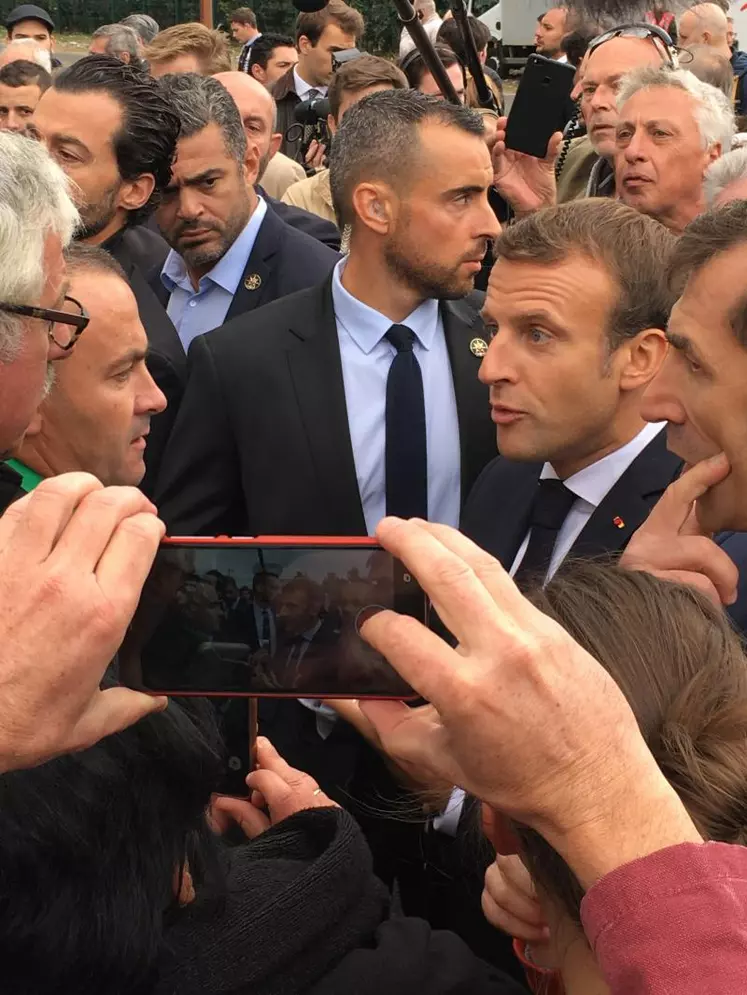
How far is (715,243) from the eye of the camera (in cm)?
207

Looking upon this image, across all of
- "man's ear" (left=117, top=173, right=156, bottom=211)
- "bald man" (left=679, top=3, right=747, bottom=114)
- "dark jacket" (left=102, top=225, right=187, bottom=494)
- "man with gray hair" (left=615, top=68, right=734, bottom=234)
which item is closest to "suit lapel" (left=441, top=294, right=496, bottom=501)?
"dark jacket" (left=102, top=225, right=187, bottom=494)

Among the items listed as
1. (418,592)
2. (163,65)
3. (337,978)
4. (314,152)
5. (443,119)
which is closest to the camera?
(418,592)

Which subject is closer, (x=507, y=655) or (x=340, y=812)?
(x=507, y=655)

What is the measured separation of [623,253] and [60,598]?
1943 mm

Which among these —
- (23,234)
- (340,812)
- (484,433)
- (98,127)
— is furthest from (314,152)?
(340,812)

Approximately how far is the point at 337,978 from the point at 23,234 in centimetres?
114

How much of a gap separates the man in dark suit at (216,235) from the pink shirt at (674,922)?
11.3 ft

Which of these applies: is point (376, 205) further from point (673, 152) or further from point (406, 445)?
point (673, 152)

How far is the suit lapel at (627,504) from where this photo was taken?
243 cm

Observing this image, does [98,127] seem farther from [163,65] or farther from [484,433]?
[163,65]

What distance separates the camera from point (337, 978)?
129 cm

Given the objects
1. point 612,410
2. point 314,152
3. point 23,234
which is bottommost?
point 314,152

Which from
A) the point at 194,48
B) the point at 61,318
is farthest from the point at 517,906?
the point at 194,48

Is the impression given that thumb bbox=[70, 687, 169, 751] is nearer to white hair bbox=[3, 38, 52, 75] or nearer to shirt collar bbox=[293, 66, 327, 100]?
shirt collar bbox=[293, 66, 327, 100]
